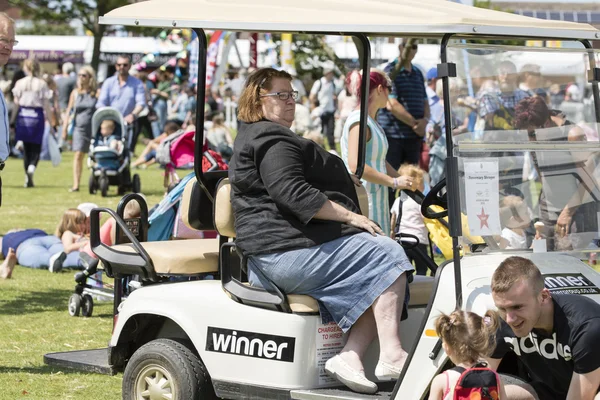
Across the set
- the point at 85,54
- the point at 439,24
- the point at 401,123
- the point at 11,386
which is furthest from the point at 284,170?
the point at 85,54

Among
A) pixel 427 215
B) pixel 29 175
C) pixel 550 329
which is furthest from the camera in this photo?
pixel 29 175

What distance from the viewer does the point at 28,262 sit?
9.45m

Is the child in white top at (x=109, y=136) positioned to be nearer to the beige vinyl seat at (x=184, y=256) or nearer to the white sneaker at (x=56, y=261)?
the white sneaker at (x=56, y=261)

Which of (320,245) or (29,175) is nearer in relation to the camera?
(320,245)

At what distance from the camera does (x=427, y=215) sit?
185 inches

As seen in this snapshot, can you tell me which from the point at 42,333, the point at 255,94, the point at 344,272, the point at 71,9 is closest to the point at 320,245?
the point at 344,272

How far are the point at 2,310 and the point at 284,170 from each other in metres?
4.03

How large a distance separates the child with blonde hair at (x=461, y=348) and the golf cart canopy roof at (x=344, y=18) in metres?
1.01

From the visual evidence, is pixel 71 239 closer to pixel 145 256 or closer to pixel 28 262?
pixel 28 262

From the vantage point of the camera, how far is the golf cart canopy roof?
13.0 ft

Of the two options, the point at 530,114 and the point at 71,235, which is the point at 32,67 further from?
the point at 530,114

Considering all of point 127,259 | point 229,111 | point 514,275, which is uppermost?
point 229,111

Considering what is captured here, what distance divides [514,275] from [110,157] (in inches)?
445

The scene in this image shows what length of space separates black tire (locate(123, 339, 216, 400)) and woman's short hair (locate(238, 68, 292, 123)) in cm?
102
